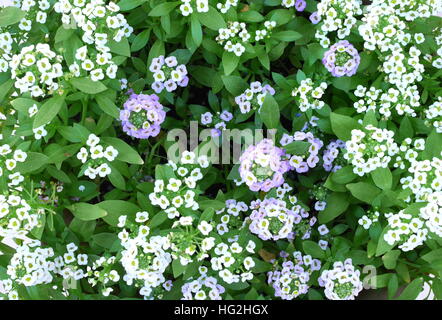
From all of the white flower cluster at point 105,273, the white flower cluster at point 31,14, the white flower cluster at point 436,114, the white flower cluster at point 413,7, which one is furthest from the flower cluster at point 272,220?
the white flower cluster at point 31,14

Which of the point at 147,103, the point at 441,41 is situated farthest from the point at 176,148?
the point at 441,41

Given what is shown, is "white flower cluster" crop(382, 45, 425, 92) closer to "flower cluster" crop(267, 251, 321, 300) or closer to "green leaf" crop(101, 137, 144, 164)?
"flower cluster" crop(267, 251, 321, 300)

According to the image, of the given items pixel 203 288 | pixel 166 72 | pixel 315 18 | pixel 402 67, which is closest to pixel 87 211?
pixel 203 288

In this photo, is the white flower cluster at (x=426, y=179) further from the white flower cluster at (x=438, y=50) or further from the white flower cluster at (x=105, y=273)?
the white flower cluster at (x=105, y=273)

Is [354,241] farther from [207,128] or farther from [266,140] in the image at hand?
[207,128]

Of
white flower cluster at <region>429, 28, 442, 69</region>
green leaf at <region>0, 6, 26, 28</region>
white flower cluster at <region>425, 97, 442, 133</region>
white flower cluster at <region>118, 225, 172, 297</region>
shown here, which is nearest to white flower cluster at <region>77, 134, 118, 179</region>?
white flower cluster at <region>118, 225, 172, 297</region>
